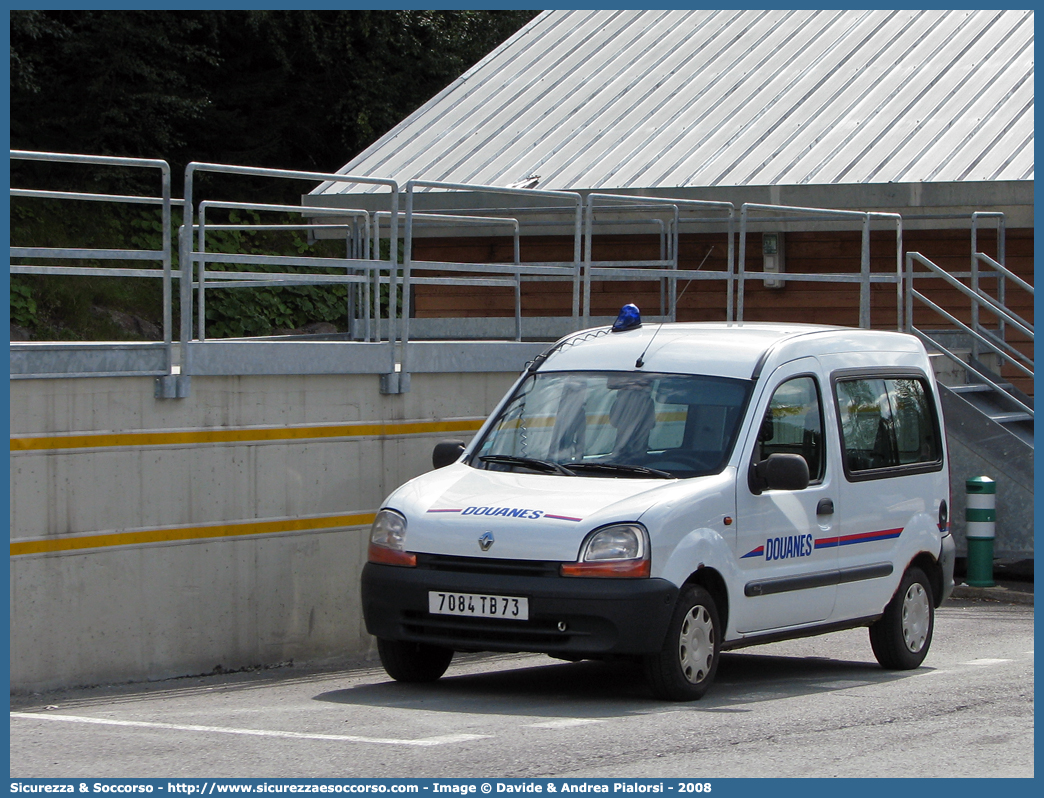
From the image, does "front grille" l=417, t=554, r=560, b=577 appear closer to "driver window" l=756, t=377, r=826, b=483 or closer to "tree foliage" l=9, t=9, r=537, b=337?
"driver window" l=756, t=377, r=826, b=483

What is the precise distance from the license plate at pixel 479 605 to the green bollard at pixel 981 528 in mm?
7259

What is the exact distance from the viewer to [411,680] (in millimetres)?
8602

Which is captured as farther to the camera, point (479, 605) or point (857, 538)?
point (857, 538)

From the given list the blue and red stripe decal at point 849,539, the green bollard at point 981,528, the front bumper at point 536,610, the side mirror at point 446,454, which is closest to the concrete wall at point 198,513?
the side mirror at point 446,454

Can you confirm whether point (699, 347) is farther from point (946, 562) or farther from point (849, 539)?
point (946, 562)

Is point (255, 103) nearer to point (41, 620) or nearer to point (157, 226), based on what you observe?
point (157, 226)

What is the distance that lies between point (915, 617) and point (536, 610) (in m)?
3.09

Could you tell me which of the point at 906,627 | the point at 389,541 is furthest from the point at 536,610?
the point at 906,627

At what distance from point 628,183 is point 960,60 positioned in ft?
14.6

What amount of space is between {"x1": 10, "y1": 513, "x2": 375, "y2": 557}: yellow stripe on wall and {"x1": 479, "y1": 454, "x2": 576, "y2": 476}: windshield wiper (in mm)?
1787

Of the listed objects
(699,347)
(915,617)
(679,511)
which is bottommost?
(915,617)

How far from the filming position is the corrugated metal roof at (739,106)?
16.6m

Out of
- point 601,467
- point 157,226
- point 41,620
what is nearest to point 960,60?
point 601,467

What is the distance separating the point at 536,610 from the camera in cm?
761
